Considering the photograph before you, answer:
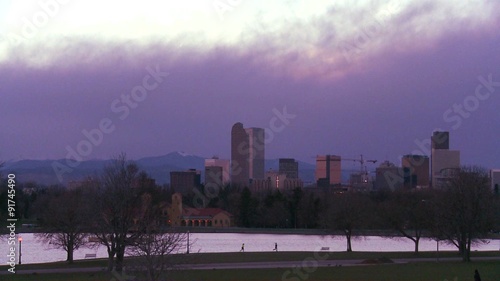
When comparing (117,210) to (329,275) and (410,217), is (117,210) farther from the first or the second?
(410,217)

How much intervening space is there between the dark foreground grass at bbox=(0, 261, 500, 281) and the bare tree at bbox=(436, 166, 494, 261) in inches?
441

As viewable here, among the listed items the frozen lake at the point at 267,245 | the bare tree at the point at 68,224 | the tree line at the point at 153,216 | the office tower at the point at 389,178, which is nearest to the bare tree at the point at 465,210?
the tree line at the point at 153,216

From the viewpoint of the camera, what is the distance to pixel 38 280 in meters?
33.2

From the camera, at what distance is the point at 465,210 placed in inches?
2036

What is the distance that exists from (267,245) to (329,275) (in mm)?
42277

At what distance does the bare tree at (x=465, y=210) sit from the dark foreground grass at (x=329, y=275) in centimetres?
1121

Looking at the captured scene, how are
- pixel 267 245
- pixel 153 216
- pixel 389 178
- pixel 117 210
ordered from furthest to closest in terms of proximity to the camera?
pixel 389 178 → pixel 267 245 → pixel 153 216 → pixel 117 210

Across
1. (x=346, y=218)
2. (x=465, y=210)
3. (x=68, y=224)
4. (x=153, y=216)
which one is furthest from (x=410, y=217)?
(x=68, y=224)

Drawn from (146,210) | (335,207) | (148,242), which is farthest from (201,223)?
(148,242)

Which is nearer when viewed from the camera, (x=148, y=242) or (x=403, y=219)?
(x=148, y=242)

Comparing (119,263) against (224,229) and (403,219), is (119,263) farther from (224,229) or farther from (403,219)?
(224,229)

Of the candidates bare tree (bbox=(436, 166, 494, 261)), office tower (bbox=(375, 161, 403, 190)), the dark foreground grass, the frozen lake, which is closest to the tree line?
bare tree (bbox=(436, 166, 494, 261))

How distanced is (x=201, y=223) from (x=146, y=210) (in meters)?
68.4

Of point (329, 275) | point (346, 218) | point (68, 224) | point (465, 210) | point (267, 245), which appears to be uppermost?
point (465, 210)
